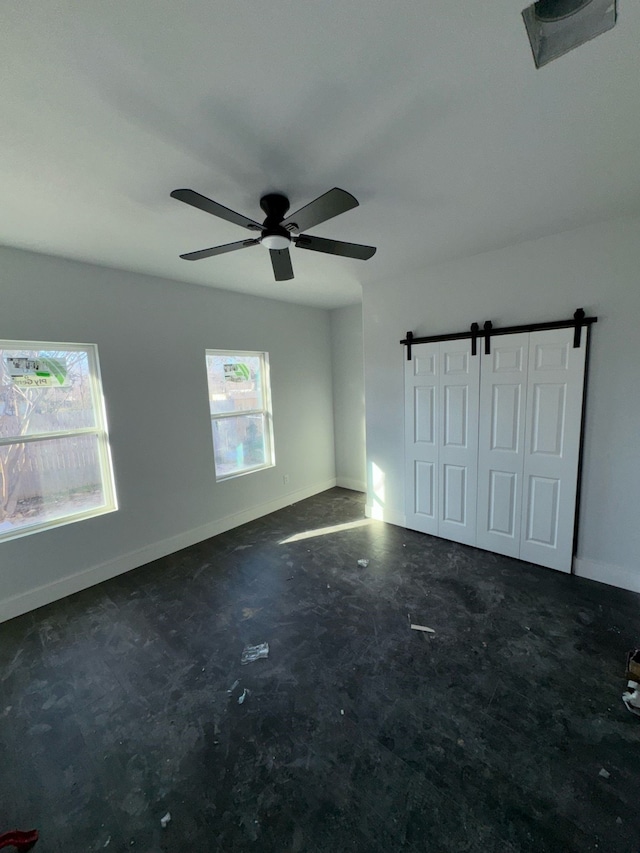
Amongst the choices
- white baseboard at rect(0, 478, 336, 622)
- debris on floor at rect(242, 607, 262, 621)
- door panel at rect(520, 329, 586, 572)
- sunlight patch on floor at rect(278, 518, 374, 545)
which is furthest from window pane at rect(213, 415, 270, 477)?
door panel at rect(520, 329, 586, 572)

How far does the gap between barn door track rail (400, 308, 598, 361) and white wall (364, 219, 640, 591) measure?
72 mm

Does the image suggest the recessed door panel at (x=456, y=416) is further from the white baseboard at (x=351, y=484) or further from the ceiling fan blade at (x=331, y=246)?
the white baseboard at (x=351, y=484)

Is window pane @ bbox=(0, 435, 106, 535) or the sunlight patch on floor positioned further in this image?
the sunlight patch on floor

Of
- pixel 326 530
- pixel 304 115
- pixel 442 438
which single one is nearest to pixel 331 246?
pixel 304 115

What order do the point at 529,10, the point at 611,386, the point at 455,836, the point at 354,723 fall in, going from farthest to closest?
the point at 611,386 → the point at 354,723 → the point at 455,836 → the point at 529,10

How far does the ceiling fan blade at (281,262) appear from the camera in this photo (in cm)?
195

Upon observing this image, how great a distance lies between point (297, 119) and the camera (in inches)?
54.3

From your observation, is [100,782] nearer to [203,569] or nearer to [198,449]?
[203,569]

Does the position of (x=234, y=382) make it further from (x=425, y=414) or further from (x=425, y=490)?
(x=425, y=490)

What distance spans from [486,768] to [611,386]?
8.18ft

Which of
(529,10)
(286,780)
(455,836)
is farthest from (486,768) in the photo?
(529,10)

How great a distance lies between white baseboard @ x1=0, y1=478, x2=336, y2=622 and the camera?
2580 mm

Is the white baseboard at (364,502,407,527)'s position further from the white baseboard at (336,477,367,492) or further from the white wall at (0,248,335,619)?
the white wall at (0,248,335,619)

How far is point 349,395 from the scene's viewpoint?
503 cm
